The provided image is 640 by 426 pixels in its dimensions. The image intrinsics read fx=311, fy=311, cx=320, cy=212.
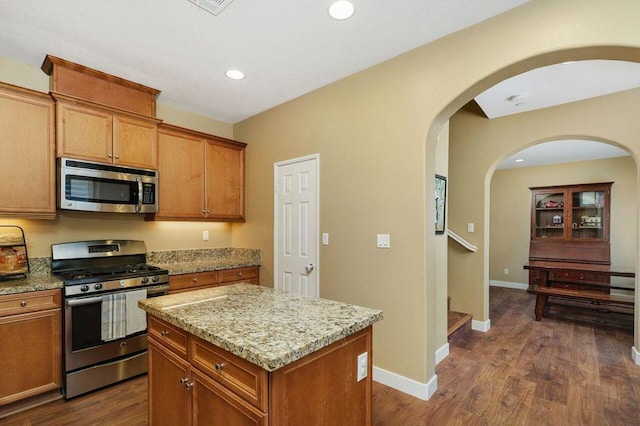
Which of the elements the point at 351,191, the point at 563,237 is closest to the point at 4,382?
the point at 351,191

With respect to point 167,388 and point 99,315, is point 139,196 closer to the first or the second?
point 99,315

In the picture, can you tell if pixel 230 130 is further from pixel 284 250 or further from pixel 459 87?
pixel 459 87

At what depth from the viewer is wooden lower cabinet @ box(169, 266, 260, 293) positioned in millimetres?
3140

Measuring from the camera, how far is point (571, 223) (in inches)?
244

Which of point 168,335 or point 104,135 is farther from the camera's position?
point 104,135

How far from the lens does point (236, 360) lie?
1.18 m

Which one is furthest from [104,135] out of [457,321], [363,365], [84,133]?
[457,321]

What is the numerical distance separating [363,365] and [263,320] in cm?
52

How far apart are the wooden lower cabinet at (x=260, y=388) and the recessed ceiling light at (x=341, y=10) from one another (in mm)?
1963

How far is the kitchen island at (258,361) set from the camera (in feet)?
3.62

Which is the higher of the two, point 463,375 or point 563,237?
point 563,237

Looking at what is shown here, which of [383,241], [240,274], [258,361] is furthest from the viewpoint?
[240,274]

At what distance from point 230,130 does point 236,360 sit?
147 inches

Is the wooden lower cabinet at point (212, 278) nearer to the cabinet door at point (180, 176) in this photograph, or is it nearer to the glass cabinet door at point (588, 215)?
the cabinet door at point (180, 176)
